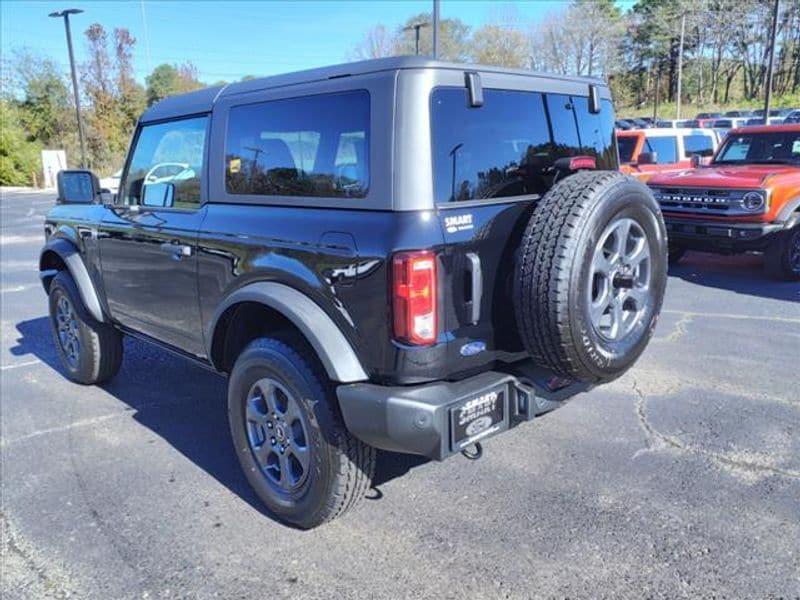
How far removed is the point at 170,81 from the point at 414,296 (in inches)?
2562

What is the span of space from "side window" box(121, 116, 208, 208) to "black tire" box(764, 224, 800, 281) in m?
6.92

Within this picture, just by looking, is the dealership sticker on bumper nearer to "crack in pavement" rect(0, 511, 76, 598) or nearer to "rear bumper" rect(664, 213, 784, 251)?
"crack in pavement" rect(0, 511, 76, 598)

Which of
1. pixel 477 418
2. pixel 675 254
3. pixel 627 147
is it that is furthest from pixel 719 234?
pixel 477 418

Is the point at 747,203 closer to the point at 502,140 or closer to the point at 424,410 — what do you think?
the point at 502,140

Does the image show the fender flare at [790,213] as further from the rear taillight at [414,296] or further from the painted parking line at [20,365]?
the painted parking line at [20,365]

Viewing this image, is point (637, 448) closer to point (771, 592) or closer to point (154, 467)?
point (771, 592)

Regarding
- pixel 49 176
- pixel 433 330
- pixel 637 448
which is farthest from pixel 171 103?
pixel 49 176

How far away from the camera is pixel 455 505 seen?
10.6 ft

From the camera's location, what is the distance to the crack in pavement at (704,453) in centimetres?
340

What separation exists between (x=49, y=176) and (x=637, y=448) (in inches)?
1646

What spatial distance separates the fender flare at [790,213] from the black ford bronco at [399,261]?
209 inches

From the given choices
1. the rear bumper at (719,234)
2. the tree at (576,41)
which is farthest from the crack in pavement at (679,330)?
the tree at (576,41)

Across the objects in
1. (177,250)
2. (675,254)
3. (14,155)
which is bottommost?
(675,254)

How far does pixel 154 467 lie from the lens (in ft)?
12.3
